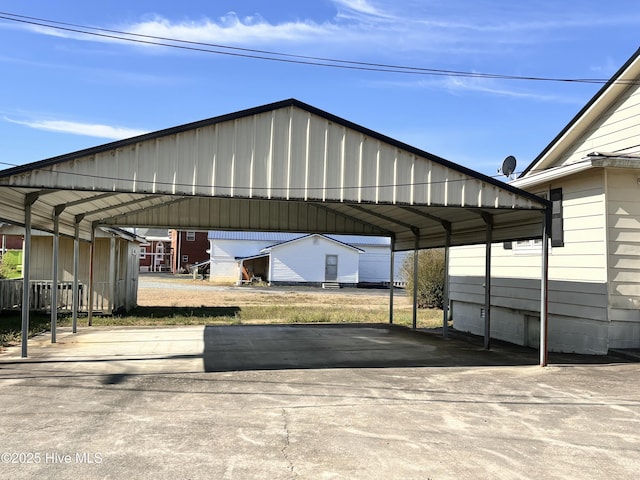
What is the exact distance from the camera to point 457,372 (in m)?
9.34

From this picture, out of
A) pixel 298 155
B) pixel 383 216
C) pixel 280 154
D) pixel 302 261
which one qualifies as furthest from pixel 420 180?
pixel 302 261

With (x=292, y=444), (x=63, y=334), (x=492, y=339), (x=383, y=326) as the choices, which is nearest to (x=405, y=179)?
(x=292, y=444)

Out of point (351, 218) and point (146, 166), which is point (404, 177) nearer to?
point (146, 166)

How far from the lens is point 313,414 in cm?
646

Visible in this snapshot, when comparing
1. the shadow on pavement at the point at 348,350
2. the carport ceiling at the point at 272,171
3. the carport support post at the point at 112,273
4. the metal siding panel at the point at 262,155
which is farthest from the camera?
the carport support post at the point at 112,273

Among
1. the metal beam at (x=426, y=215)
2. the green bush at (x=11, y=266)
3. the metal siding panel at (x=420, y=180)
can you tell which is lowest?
the green bush at (x=11, y=266)

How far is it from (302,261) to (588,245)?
114 feet

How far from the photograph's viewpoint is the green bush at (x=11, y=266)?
2278 cm

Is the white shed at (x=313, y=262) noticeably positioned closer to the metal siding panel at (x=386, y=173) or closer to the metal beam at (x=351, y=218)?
the metal beam at (x=351, y=218)

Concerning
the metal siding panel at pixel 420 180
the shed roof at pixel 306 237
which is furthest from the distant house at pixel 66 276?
the shed roof at pixel 306 237

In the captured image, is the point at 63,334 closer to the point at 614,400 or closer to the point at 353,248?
the point at 614,400

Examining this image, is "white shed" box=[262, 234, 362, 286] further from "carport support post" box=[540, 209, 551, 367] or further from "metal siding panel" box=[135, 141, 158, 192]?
"metal siding panel" box=[135, 141, 158, 192]

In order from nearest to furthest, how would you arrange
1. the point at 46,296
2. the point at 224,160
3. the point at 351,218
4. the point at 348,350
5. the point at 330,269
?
the point at 224,160 < the point at 348,350 < the point at 351,218 < the point at 46,296 < the point at 330,269

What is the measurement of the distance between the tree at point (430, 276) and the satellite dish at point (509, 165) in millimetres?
10540
